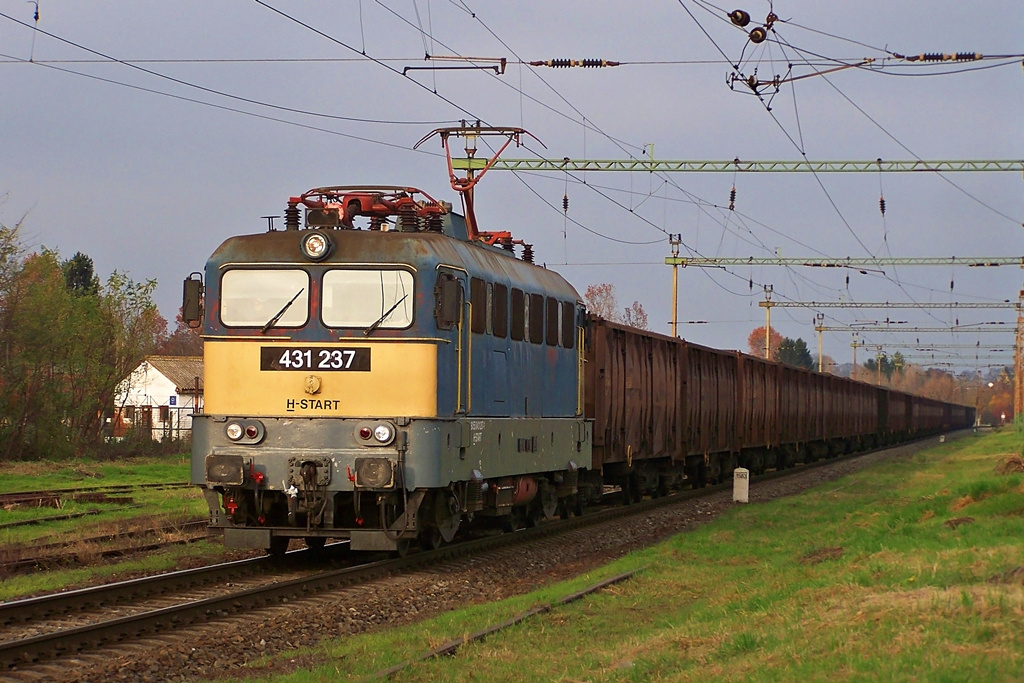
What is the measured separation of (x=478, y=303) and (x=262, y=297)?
2610 millimetres

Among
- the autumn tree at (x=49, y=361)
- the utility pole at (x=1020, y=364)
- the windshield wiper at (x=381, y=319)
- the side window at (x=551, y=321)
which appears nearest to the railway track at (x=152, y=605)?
the windshield wiper at (x=381, y=319)

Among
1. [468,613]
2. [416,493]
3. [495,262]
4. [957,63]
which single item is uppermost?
[957,63]

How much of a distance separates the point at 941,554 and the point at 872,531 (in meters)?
4.73

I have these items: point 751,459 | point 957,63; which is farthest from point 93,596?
point 751,459

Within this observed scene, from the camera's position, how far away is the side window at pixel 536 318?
657 inches

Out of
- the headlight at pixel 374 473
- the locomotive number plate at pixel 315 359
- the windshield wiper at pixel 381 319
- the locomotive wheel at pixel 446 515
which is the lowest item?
the locomotive wheel at pixel 446 515

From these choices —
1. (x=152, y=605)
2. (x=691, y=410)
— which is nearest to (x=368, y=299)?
(x=152, y=605)

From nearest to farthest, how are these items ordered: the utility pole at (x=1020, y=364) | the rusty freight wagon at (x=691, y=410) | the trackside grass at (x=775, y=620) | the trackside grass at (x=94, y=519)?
the trackside grass at (x=775, y=620)
the trackside grass at (x=94, y=519)
the rusty freight wagon at (x=691, y=410)
the utility pole at (x=1020, y=364)

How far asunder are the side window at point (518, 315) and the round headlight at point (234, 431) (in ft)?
13.2

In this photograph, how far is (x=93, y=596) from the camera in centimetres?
1116

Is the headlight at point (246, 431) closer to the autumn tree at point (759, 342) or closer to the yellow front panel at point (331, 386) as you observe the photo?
the yellow front panel at point (331, 386)

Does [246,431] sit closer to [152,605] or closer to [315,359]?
[315,359]

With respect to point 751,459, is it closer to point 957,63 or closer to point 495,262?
point 957,63

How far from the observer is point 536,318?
55.6 feet
